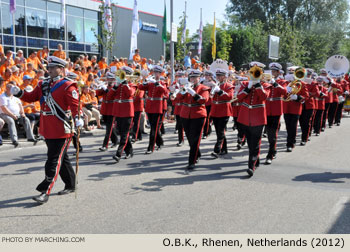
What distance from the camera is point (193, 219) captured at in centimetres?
490

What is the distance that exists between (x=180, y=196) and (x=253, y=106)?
2.51 metres

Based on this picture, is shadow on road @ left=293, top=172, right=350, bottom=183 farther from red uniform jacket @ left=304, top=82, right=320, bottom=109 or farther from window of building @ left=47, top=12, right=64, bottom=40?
window of building @ left=47, top=12, right=64, bottom=40

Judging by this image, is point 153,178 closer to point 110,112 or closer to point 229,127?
point 110,112

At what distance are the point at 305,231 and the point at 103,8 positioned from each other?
731 inches

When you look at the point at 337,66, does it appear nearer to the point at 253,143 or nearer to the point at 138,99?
the point at 138,99

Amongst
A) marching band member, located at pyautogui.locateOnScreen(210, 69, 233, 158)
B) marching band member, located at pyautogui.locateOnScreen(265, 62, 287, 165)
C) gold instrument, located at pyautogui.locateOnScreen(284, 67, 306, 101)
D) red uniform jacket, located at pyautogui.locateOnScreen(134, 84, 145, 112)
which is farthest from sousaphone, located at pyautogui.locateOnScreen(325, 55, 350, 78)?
red uniform jacket, located at pyautogui.locateOnScreen(134, 84, 145, 112)

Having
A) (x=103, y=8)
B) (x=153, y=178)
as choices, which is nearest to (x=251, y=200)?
(x=153, y=178)

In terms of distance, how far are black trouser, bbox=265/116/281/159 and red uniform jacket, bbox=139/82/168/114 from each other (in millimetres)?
2661

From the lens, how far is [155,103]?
9.59m

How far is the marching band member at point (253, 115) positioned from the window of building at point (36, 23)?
23.6m

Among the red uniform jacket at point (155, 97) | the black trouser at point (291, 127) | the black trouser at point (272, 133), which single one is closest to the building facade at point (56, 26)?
the red uniform jacket at point (155, 97)

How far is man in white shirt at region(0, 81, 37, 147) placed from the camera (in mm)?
10172

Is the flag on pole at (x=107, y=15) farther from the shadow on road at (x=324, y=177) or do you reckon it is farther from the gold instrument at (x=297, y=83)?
the shadow on road at (x=324, y=177)

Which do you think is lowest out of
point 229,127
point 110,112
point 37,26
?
point 229,127
